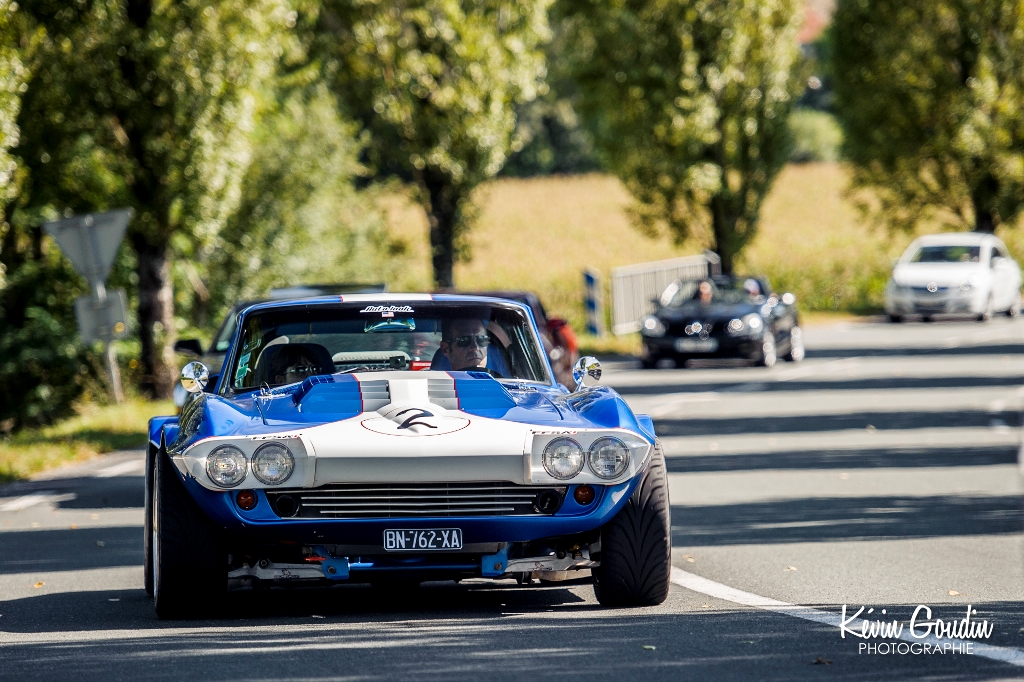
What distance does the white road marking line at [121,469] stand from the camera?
14259mm

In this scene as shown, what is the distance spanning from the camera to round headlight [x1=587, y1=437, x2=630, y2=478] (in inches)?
267

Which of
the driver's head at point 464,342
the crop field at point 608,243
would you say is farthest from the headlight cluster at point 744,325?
the driver's head at point 464,342

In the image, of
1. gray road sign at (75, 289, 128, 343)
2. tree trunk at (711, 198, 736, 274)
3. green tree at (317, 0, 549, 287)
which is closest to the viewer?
gray road sign at (75, 289, 128, 343)

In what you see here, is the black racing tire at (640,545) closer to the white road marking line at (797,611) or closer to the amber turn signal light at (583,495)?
the amber turn signal light at (583,495)

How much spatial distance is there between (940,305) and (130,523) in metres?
26.3

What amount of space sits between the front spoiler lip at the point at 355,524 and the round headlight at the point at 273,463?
0.30 ft

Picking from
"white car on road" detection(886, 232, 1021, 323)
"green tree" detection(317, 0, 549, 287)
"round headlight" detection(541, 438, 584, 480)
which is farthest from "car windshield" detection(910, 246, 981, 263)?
"round headlight" detection(541, 438, 584, 480)

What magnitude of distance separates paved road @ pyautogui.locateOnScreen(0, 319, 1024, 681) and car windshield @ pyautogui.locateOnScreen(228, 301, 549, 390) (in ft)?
3.61

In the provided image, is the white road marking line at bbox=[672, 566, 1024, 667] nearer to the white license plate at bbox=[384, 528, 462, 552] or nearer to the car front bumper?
the white license plate at bbox=[384, 528, 462, 552]

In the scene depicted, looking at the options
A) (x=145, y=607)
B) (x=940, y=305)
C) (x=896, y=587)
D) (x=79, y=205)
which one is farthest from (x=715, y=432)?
(x=940, y=305)

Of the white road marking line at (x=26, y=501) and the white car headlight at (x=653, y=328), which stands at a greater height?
the white car headlight at (x=653, y=328)

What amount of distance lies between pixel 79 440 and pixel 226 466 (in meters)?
10.6

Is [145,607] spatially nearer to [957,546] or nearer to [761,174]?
[957,546]

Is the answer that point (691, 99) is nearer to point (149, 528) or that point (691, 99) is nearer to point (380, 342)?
point (380, 342)
